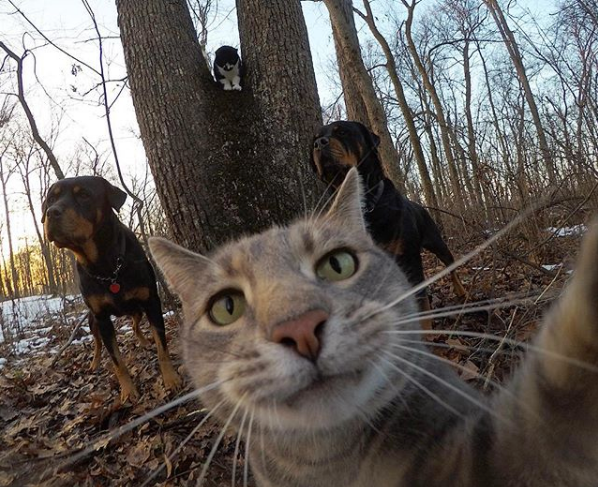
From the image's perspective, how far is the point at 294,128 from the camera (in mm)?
4887

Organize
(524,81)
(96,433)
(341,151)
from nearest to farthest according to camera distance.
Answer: (96,433) < (341,151) < (524,81)

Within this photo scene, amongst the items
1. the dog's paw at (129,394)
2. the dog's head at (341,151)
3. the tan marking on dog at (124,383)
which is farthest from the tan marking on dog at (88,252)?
the dog's head at (341,151)

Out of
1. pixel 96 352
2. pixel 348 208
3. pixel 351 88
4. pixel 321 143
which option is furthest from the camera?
pixel 351 88

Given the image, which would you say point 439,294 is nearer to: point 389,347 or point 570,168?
point 570,168

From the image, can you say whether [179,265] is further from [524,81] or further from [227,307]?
[524,81]

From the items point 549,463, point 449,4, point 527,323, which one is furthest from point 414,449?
point 449,4

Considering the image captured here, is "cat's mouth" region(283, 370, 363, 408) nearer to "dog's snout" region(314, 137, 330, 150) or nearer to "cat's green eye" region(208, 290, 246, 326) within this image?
"cat's green eye" region(208, 290, 246, 326)

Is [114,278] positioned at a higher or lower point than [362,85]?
lower

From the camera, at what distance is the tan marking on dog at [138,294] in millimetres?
4764

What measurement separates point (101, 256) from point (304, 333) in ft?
13.8

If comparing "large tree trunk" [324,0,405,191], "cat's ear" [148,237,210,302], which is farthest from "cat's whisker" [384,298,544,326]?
"large tree trunk" [324,0,405,191]

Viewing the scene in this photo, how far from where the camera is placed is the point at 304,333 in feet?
4.21

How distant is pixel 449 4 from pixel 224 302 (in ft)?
69.9

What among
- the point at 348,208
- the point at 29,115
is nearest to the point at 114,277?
the point at 348,208
